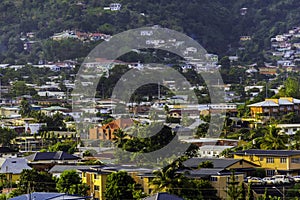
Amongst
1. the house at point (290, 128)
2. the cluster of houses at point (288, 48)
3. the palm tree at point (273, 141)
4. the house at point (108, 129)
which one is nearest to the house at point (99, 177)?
the palm tree at point (273, 141)

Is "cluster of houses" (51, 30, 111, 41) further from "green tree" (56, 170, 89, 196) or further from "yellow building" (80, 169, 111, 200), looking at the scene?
"green tree" (56, 170, 89, 196)

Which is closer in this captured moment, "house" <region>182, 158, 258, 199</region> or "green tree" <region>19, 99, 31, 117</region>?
"house" <region>182, 158, 258, 199</region>

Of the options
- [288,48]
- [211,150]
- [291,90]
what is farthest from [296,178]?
[288,48]

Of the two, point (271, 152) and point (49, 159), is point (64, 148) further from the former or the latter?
point (271, 152)

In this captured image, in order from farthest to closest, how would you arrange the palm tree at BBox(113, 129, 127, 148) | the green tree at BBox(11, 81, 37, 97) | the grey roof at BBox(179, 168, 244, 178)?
the green tree at BBox(11, 81, 37, 97) < the palm tree at BBox(113, 129, 127, 148) < the grey roof at BBox(179, 168, 244, 178)

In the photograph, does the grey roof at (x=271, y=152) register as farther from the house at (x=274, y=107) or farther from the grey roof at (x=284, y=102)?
the grey roof at (x=284, y=102)

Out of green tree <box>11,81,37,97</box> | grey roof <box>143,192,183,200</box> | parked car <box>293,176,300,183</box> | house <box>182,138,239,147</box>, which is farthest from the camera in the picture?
green tree <box>11,81,37,97</box>

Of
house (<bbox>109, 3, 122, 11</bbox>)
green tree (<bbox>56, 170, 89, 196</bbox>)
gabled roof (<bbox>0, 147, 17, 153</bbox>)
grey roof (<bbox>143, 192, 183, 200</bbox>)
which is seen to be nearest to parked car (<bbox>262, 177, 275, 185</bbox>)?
green tree (<bbox>56, 170, 89, 196</bbox>)

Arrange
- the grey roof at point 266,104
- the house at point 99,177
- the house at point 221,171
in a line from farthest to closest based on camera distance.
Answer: the grey roof at point 266,104, the house at point 99,177, the house at point 221,171
